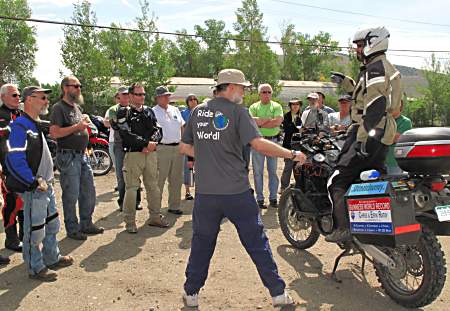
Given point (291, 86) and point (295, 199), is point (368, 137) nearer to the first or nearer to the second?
point (295, 199)

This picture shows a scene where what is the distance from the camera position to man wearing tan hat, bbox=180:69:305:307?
11.7 ft

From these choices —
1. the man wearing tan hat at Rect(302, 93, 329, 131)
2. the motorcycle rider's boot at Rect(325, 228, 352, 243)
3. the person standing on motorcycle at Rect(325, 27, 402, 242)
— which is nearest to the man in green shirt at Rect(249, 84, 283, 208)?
the man wearing tan hat at Rect(302, 93, 329, 131)

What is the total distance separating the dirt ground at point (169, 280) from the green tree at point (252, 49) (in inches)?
1164

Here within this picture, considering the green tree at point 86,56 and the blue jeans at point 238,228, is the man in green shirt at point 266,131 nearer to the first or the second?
the blue jeans at point 238,228

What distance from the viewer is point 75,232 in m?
5.79

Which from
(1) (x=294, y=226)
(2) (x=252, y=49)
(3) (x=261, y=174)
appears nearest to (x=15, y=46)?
(2) (x=252, y=49)

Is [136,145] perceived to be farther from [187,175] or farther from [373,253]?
[373,253]

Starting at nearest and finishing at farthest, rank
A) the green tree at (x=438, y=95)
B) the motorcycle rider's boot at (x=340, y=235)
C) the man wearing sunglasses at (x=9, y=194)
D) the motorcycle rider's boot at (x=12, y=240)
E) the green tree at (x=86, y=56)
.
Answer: the motorcycle rider's boot at (x=340, y=235) → the man wearing sunglasses at (x=9, y=194) → the motorcycle rider's boot at (x=12, y=240) → the green tree at (x=86, y=56) → the green tree at (x=438, y=95)

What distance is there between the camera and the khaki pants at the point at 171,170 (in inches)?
268

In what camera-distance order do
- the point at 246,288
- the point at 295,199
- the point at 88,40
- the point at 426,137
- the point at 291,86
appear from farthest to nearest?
the point at 291,86 < the point at 88,40 < the point at 295,199 < the point at 246,288 < the point at 426,137

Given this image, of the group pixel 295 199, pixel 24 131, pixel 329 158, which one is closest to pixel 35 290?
pixel 24 131

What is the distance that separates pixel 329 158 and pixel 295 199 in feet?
2.15

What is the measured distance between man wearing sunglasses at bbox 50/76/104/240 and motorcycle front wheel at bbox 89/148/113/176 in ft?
16.5

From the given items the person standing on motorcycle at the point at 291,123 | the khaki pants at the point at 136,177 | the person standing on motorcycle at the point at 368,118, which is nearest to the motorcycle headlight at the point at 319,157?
the person standing on motorcycle at the point at 368,118
